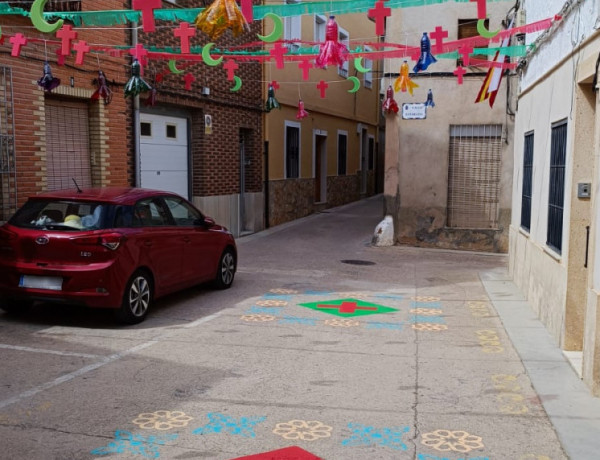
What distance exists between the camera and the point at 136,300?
719cm

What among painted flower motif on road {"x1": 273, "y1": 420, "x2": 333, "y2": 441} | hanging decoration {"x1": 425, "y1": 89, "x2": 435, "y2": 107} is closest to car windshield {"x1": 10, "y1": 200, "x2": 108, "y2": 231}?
painted flower motif on road {"x1": 273, "y1": 420, "x2": 333, "y2": 441}

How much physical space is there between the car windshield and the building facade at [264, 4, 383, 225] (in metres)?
8.45

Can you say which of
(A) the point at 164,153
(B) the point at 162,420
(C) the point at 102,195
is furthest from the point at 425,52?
(A) the point at 164,153

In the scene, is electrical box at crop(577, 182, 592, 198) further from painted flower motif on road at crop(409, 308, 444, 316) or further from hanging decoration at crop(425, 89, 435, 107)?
hanging decoration at crop(425, 89, 435, 107)

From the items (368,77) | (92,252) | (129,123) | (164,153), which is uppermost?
(368,77)

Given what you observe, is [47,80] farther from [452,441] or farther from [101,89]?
[452,441]

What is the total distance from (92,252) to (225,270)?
9.70ft

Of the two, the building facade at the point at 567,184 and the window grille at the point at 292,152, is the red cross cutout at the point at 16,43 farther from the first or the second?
the window grille at the point at 292,152

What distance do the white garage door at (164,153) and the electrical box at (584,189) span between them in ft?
28.5

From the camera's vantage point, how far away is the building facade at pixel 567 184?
5.21 m

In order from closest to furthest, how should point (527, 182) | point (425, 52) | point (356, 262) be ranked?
point (425, 52) < point (527, 182) < point (356, 262)

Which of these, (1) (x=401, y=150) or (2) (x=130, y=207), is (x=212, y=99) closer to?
(1) (x=401, y=150)

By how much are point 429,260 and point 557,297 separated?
19.8ft

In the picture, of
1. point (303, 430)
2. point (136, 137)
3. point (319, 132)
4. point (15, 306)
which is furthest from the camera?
point (319, 132)
